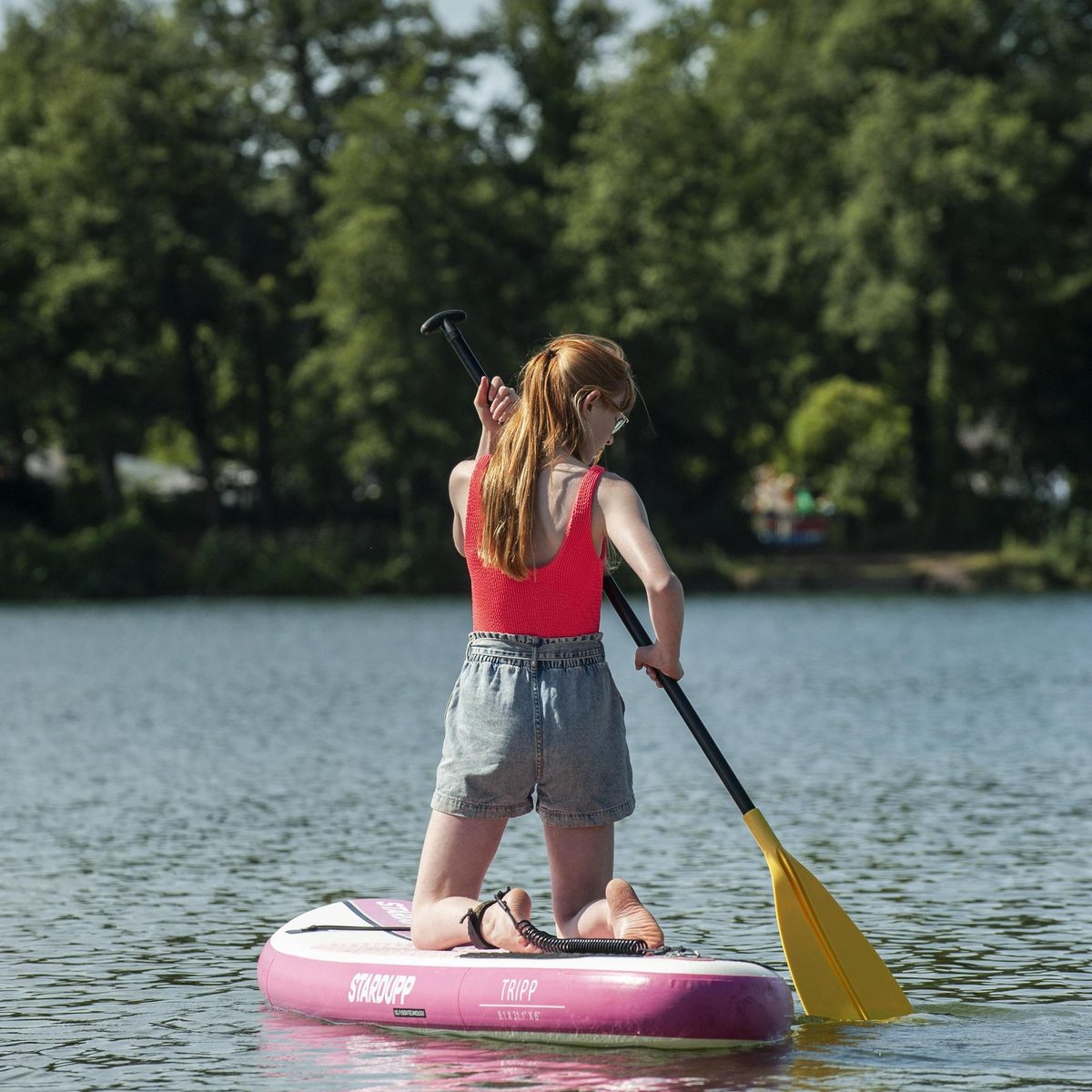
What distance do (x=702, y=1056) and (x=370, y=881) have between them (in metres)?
4.11

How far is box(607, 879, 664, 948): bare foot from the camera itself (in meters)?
6.51

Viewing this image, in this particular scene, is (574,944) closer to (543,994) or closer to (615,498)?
(543,994)

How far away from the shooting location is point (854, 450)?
54688mm

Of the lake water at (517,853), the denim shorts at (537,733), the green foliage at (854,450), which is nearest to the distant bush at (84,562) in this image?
the green foliage at (854,450)

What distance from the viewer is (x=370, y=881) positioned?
10.5 meters

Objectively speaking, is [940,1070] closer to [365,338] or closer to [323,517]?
[365,338]

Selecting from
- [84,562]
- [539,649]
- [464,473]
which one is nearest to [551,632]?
[539,649]

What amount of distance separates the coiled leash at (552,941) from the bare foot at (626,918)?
0.02 meters

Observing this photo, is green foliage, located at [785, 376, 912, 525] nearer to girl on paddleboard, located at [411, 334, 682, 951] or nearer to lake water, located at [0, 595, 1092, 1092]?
lake water, located at [0, 595, 1092, 1092]

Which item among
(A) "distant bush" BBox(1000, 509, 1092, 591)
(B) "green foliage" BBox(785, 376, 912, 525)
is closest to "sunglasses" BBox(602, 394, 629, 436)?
(A) "distant bush" BBox(1000, 509, 1092, 591)

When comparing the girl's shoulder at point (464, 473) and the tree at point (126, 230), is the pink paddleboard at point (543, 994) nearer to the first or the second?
the girl's shoulder at point (464, 473)

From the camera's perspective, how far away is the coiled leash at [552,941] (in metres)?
6.53

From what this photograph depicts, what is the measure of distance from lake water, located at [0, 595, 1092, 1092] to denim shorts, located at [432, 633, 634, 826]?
799 millimetres

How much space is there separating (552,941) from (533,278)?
50.4 meters
